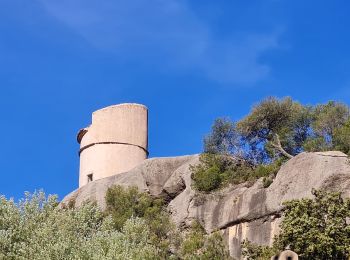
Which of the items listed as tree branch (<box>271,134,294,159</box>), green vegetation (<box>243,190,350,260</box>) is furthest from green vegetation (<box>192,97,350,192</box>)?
green vegetation (<box>243,190,350,260</box>)

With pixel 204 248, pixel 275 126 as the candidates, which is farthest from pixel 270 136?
pixel 204 248

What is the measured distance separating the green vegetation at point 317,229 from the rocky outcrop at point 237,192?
594 cm

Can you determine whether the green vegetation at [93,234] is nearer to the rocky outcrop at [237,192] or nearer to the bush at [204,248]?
the bush at [204,248]

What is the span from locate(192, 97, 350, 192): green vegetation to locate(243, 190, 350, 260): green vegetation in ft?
40.7

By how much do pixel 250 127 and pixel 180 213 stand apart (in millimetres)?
6892

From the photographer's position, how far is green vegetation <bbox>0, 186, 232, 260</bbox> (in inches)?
1122

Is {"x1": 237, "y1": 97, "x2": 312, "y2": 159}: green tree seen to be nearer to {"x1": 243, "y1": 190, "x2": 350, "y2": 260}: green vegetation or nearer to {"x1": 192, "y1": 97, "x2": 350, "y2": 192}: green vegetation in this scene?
{"x1": 192, "y1": 97, "x2": 350, "y2": 192}: green vegetation

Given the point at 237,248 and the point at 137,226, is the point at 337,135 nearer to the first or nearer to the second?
the point at 237,248

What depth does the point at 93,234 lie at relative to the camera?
3105 centimetres

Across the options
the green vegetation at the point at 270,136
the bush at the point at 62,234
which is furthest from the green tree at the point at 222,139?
the bush at the point at 62,234

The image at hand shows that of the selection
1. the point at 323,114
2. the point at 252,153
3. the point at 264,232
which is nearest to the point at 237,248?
the point at 264,232

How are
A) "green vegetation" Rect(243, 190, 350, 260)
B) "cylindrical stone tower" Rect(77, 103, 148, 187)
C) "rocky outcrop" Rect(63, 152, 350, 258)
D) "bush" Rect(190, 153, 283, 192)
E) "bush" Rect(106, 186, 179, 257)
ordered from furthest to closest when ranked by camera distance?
"cylindrical stone tower" Rect(77, 103, 148, 187) < "bush" Rect(190, 153, 283, 192) < "bush" Rect(106, 186, 179, 257) < "rocky outcrop" Rect(63, 152, 350, 258) < "green vegetation" Rect(243, 190, 350, 260)

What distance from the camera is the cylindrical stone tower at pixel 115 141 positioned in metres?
47.4

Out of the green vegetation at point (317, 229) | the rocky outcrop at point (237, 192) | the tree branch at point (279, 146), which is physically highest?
the tree branch at point (279, 146)
